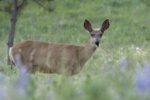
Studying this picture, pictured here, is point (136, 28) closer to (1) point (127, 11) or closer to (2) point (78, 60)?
(1) point (127, 11)

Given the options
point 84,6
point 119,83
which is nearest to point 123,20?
point 84,6

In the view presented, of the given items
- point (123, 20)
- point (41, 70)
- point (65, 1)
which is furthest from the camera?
point (65, 1)

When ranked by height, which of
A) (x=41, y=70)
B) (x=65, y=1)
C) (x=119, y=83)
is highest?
(x=65, y=1)

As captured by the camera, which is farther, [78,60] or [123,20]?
[123,20]

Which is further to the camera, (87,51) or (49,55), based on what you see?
(87,51)

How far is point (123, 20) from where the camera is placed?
20391 millimetres

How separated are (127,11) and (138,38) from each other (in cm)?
625

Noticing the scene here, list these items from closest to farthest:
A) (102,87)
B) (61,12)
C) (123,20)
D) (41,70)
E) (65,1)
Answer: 1. (102,87)
2. (41,70)
3. (123,20)
4. (61,12)
5. (65,1)

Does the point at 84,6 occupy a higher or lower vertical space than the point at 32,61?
higher

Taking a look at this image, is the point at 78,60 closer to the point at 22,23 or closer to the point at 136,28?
the point at 136,28

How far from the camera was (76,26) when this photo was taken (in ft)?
63.0

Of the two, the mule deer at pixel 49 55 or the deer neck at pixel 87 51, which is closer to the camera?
the mule deer at pixel 49 55

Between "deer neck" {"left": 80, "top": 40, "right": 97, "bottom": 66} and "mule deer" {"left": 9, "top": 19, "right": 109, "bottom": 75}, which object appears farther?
"deer neck" {"left": 80, "top": 40, "right": 97, "bottom": 66}

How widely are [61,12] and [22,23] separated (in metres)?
2.61
